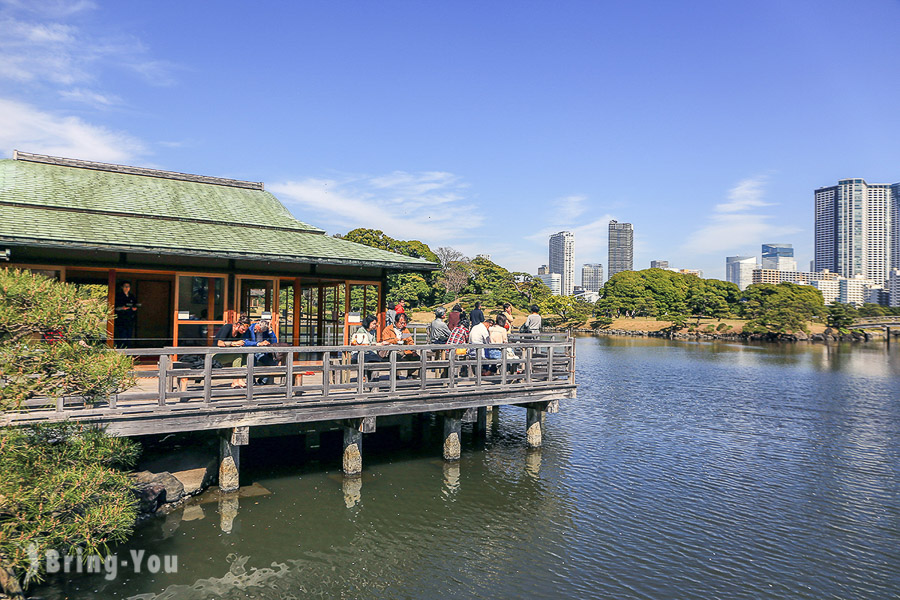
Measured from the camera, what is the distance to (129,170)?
17984 millimetres

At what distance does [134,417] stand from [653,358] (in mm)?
43380

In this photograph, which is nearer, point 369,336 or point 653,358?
point 369,336

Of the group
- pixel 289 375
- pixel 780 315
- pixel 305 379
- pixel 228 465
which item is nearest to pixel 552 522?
pixel 289 375

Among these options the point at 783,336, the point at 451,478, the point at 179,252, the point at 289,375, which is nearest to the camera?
the point at 289,375

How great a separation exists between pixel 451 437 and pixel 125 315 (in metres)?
8.37

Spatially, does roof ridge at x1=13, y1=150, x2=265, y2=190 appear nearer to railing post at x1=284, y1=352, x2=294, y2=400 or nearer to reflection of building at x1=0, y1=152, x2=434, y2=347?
reflection of building at x1=0, y1=152, x2=434, y2=347

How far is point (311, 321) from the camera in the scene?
16.4 metres

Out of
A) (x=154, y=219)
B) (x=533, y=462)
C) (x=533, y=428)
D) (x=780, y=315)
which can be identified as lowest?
(x=533, y=462)

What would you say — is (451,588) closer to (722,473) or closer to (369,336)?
A: (369,336)

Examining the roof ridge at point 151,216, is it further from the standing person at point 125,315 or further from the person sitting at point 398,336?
the person sitting at point 398,336

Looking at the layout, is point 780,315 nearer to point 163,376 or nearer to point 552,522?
point 552,522

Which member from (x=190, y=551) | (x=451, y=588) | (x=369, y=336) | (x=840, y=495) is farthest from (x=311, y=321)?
(x=840, y=495)

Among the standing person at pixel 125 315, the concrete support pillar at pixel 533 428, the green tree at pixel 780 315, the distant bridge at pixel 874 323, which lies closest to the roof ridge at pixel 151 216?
the standing person at pixel 125 315

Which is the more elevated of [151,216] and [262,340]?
[151,216]
